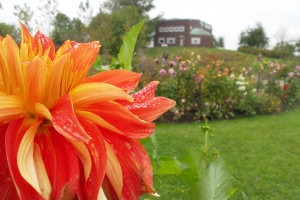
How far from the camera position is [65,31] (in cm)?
2259

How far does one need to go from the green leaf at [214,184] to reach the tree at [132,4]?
41.2m

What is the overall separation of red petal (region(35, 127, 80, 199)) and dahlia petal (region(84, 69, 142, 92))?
0.07m

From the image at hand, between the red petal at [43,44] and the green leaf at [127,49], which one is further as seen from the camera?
the green leaf at [127,49]

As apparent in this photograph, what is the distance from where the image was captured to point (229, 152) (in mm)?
6301

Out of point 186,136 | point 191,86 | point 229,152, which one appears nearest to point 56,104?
point 229,152

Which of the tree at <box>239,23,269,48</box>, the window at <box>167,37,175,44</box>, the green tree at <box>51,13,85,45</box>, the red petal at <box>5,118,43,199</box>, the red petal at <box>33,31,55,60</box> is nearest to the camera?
the red petal at <box>5,118,43,199</box>

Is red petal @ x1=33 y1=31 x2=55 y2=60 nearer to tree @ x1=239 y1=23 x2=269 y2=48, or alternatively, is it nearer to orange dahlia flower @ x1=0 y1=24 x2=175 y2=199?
orange dahlia flower @ x1=0 y1=24 x2=175 y2=199

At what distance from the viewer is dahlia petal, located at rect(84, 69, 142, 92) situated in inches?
14.1

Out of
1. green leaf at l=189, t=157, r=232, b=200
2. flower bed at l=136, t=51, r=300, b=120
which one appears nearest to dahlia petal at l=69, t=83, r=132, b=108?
green leaf at l=189, t=157, r=232, b=200

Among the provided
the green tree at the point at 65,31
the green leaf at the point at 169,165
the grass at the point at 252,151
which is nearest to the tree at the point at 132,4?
the green tree at the point at 65,31

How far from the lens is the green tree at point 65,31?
46.4 ft

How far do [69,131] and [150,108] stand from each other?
0.34 feet

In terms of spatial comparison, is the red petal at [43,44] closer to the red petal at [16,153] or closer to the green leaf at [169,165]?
the red petal at [16,153]

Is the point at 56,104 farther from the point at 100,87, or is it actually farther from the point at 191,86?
the point at 191,86
